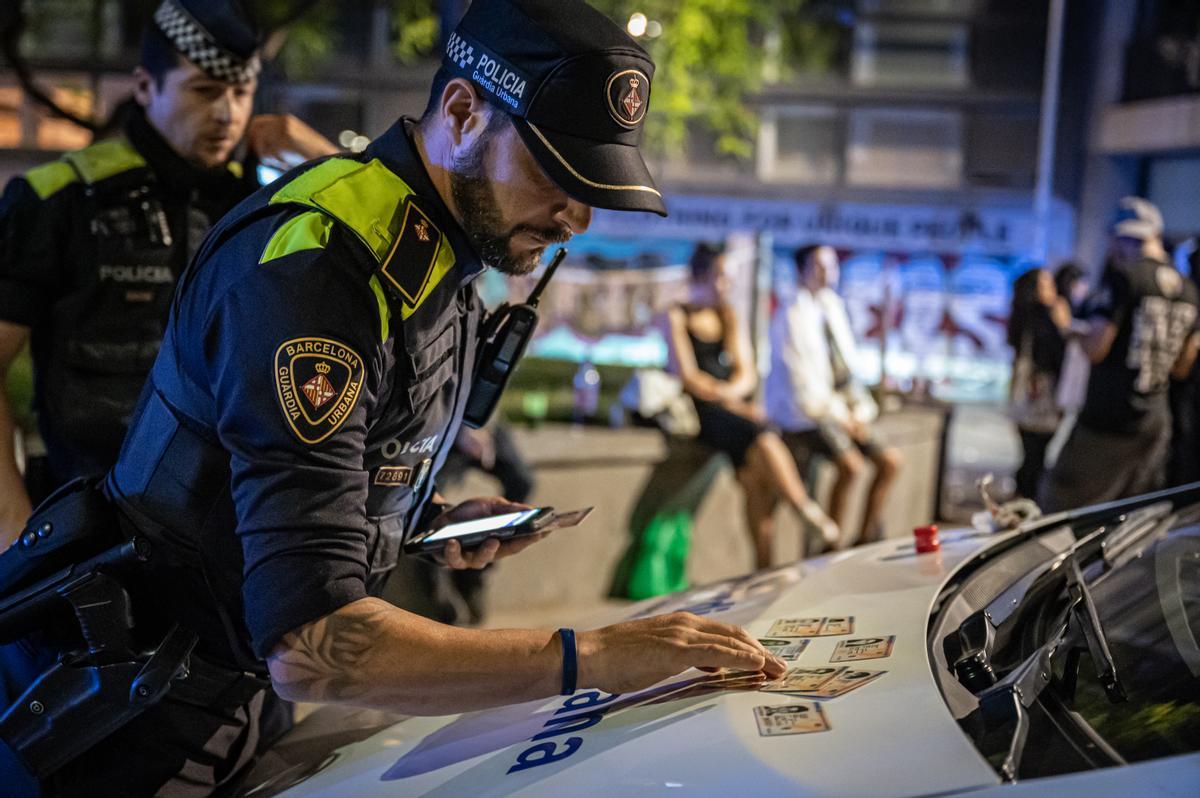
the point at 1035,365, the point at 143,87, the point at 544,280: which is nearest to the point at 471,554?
the point at 544,280

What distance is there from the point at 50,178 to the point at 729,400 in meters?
4.03

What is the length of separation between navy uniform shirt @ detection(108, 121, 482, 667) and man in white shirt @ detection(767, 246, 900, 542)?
454 centimetres

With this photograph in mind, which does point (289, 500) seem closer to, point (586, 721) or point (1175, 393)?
point (586, 721)

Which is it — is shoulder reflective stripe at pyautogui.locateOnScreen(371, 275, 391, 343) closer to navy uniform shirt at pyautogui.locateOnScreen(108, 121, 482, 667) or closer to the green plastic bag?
navy uniform shirt at pyautogui.locateOnScreen(108, 121, 482, 667)

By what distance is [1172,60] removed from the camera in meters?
12.9

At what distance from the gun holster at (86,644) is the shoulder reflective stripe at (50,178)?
0.91 metres

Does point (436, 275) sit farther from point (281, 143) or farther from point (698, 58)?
point (698, 58)

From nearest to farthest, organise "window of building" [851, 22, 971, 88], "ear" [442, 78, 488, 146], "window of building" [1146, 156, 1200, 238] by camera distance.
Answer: "ear" [442, 78, 488, 146]
"window of building" [1146, 156, 1200, 238]
"window of building" [851, 22, 971, 88]

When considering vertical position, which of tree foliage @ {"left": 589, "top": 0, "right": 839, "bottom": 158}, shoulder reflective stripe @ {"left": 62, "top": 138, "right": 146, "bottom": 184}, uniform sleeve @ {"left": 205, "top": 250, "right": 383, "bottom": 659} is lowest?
uniform sleeve @ {"left": 205, "top": 250, "right": 383, "bottom": 659}

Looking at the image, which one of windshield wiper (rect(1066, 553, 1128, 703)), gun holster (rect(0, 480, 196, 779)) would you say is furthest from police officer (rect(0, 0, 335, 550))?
windshield wiper (rect(1066, 553, 1128, 703))

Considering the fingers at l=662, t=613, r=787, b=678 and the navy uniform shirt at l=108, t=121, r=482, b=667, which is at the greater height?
the navy uniform shirt at l=108, t=121, r=482, b=667

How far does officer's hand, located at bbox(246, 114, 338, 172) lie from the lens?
2727 millimetres

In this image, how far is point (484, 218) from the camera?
1715 millimetres

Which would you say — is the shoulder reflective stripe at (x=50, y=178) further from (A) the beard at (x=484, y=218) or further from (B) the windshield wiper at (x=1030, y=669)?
(B) the windshield wiper at (x=1030, y=669)
